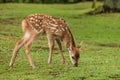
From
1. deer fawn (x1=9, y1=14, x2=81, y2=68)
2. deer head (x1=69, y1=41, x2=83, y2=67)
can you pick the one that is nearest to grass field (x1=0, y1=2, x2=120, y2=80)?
deer head (x1=69, y1=41, x2=83, y2=67)

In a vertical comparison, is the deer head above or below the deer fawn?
below

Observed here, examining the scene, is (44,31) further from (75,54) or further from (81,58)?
(81,58)

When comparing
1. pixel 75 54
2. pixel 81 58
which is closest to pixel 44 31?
A: pixel 75 54

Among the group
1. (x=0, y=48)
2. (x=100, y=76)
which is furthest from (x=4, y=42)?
(x=100, y=76)

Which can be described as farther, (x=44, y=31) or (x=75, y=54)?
(x=44, y=31)

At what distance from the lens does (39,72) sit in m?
12.5

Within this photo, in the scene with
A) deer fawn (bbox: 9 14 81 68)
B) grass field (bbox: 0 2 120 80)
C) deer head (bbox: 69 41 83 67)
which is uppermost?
deer fawn (bbox: 9 14 81 68)

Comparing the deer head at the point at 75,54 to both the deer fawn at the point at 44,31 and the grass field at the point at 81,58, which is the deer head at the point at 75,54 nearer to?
the deer fawn at the point at 44,31

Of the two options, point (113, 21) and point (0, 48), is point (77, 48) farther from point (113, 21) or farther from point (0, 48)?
point (113, 21)

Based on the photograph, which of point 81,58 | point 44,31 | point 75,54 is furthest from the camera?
point 81,58

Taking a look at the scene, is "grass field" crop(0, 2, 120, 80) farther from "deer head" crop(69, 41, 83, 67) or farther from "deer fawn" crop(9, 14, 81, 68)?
"deer fawn" crop(9, 14, 81, 68)

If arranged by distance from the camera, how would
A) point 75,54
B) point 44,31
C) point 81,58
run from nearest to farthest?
point 75,54 < point 44,31 < point 81,58

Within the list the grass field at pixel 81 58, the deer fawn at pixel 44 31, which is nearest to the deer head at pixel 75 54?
the deer fawn at pixel 44 31

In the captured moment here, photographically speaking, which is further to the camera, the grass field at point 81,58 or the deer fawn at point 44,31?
the deer fawn at point 44,31
